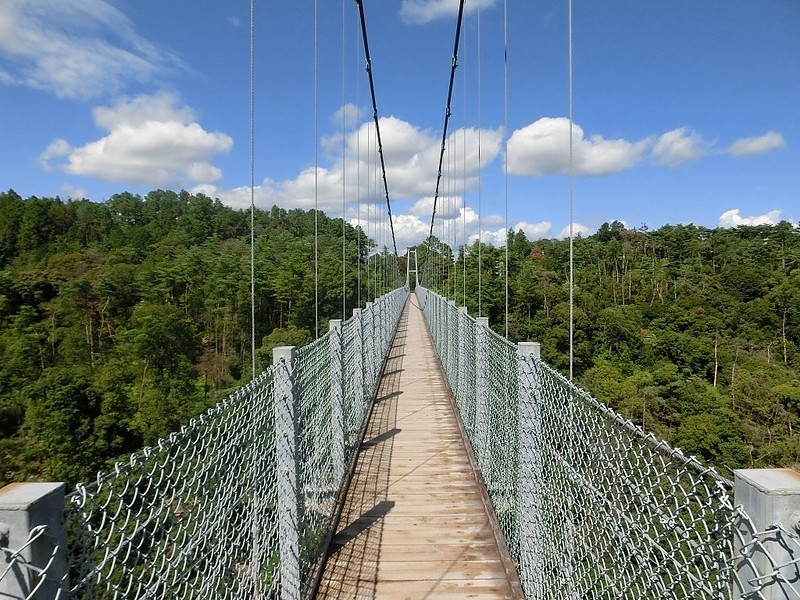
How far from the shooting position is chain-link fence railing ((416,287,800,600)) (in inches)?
31.9

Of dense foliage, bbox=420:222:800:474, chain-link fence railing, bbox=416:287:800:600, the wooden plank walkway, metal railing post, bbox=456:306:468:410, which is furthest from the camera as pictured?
dense foliage, bbox=420:222:800:474

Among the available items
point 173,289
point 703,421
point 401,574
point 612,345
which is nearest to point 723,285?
point 612,345

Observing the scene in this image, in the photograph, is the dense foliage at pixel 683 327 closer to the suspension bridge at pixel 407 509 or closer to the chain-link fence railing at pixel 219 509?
the suspension bridge at pixel 407 509

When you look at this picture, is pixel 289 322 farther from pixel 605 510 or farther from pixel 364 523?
pixel 605 510

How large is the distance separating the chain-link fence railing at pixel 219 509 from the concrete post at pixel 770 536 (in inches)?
39.5

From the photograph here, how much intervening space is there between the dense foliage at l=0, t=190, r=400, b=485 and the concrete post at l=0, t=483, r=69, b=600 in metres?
16.8

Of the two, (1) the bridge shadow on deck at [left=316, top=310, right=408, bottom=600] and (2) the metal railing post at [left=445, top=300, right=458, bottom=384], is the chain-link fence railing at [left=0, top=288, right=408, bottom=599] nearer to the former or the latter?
(1) the bridge shadow on deck at [left=316, top=310, right=408, bottom=600]

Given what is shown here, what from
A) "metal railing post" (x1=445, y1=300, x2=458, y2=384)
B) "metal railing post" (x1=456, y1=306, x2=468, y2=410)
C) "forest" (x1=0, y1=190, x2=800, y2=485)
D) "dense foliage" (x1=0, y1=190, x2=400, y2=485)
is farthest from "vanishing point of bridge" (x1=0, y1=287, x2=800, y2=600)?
"forest" (x1=0, y1=190, x2=800, y2=485)

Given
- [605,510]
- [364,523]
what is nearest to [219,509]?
[605,510]

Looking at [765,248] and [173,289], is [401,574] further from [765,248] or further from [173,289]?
[765,248]

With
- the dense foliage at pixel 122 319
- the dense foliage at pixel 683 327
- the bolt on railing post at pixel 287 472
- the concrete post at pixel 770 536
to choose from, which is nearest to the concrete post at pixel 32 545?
the concrete post at pixel 770 536

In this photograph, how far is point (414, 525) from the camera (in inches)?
102

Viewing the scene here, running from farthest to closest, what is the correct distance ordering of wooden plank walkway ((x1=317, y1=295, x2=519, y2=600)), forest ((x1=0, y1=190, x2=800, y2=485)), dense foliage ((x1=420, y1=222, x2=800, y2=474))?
dense foliage ((x1=420, y1=222, x2=800, y2=474)) < forest ((x1=0, y1=190, x2=800, y2=485)) < wooden plank walkway ((x1=317, y1=295, x2=519, y2=600))

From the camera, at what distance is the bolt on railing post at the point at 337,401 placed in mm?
3029
